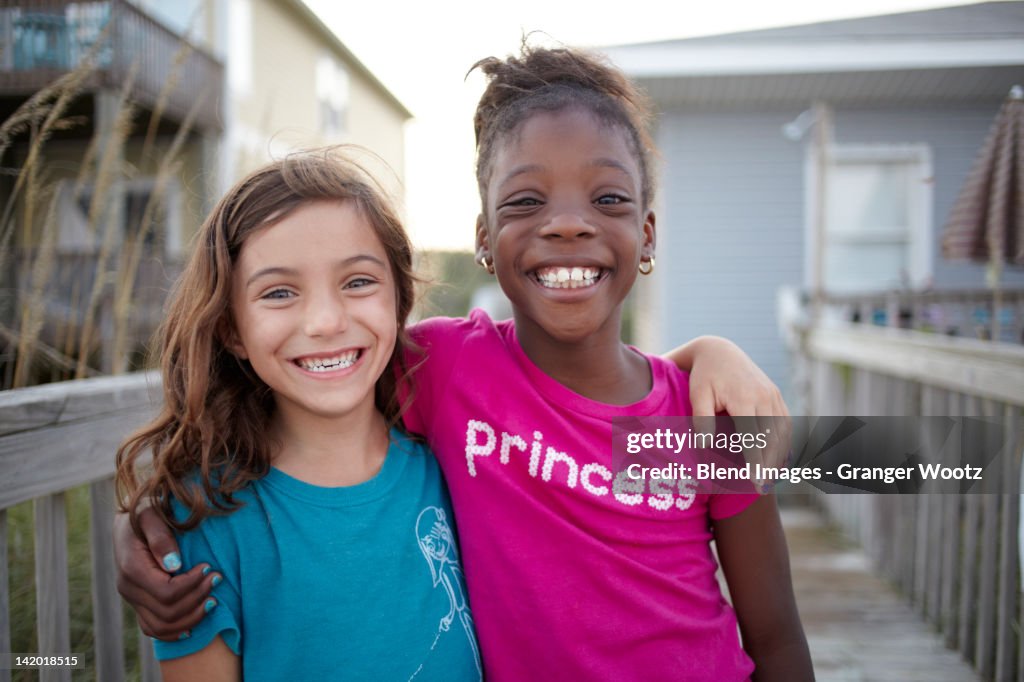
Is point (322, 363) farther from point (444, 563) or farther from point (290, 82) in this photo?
point (290, 82)

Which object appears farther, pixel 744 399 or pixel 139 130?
pixel 139 130

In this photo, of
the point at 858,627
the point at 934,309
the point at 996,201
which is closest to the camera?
the point at 996,201

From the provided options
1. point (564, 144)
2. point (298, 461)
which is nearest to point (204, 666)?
point (298, 461)

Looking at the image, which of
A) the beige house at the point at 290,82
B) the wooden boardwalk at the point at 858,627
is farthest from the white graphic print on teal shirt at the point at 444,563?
the beige house at the point at 290,82

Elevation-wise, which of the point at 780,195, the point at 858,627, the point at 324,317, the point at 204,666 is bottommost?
the point at 858,627

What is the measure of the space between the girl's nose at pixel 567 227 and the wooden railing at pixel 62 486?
3.65 feet

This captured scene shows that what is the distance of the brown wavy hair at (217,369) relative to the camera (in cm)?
147

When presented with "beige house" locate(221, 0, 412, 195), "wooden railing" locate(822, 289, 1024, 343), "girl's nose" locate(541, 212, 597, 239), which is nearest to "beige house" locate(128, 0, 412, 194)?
"beige house" locate(221, 0, 412, 195)

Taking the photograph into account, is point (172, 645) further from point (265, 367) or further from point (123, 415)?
point (123, 415)

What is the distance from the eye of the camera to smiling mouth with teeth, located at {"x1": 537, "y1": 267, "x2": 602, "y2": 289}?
161 cm

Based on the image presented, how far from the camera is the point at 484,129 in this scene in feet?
6.15

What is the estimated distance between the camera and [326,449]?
64.2 inches

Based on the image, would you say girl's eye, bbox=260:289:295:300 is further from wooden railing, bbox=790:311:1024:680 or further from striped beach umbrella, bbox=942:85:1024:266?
wooden railing, bbox=790:311:1024:680

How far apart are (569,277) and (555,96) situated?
428 mm
